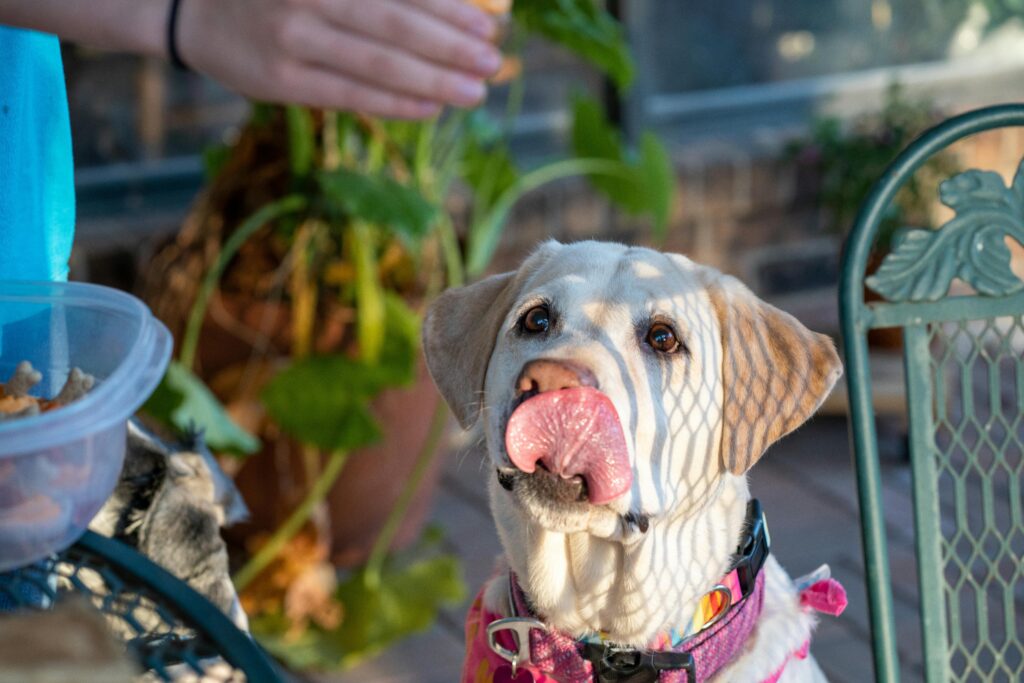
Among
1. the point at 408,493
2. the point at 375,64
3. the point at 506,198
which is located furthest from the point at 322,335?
the point at 375,64

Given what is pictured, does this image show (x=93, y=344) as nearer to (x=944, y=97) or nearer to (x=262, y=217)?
(x=262, y=217)

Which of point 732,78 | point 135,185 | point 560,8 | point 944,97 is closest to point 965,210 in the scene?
point 560,8

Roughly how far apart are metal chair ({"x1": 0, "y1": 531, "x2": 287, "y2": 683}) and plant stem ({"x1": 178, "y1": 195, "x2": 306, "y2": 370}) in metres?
1.57

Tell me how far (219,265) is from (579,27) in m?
1.04

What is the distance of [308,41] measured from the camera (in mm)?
1521

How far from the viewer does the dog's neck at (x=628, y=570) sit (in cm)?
156

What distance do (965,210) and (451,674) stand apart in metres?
1.95

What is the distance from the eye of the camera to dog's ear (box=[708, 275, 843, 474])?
151 centimetres

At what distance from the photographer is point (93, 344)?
1.23m

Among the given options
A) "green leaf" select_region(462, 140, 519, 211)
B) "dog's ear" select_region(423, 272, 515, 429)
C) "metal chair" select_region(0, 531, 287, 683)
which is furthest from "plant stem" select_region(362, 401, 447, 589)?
"metal chair" select_region(0, 531, 287, 683)

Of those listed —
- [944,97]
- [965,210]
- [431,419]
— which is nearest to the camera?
[965,210]

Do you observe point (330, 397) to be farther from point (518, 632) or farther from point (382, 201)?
point (518, 632)

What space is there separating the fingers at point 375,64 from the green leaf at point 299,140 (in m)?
1.37

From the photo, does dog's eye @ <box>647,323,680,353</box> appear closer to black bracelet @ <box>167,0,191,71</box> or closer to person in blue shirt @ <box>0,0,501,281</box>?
person in blue shirt @ <box>0,0,501,281</box>
